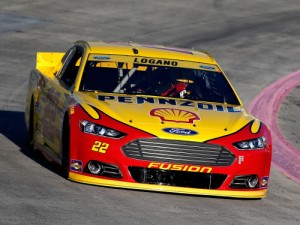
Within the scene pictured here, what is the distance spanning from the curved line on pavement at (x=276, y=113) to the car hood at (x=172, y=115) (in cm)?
Result: 198

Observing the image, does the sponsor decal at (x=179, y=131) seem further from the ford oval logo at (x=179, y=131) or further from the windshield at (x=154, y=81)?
the windshield at (x=154, y=81)

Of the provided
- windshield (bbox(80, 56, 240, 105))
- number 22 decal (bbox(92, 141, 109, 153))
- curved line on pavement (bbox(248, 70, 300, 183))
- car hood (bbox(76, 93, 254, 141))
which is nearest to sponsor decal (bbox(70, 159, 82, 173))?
number 22 decal (bbox(92, 141, 109, 153))

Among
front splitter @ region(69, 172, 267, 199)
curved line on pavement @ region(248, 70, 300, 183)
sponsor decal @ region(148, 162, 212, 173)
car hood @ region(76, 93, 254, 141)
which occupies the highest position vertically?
car hood @ region(76, 93, 254, 141)

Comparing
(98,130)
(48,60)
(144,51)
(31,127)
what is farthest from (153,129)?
(48,60)

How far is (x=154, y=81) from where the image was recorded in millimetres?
11672

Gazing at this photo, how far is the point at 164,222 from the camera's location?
29.3ft

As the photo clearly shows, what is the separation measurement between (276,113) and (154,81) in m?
5.69

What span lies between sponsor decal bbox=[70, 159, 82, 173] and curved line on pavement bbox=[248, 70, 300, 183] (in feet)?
10.7

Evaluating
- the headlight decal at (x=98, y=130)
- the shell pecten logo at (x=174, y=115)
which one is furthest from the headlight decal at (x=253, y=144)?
the headlight decal at (x=98, y=130)

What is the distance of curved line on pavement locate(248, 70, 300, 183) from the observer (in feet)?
44.4

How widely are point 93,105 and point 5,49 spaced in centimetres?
1156

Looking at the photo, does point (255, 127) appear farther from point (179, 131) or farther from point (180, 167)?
point (180, 167)

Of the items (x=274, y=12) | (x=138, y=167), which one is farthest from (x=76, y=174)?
(x=274, y=12)

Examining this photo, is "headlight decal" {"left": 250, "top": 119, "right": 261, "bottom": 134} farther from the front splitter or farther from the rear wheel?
the rear wheel
